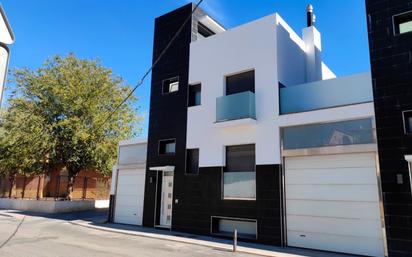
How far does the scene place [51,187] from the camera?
2700cm

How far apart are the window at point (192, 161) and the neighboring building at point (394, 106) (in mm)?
7936

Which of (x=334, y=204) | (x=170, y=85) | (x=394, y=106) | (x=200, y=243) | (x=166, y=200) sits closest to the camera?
(x=394, y=106)

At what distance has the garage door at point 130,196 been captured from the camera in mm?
17422

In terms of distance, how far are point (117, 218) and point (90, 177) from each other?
1193 cm

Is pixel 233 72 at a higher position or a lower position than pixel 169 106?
higher

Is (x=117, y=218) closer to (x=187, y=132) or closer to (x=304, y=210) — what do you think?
(x=187, y=132)

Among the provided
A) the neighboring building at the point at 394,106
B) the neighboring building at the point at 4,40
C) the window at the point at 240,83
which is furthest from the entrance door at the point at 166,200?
the neighboring building at the point at 4,40

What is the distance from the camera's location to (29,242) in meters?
11.5

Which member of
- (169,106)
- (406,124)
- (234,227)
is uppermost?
(169,106)

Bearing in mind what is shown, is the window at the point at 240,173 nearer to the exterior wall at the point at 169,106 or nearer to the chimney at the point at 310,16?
the exterior wall at the point at 169,106

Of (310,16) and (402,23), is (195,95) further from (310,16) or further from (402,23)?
(402,23)

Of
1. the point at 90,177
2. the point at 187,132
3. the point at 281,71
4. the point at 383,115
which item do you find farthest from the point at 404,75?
the point at 90,177

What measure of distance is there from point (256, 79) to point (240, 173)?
159 inches

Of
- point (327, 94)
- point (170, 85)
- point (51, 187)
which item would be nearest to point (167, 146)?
point (170, 85)
